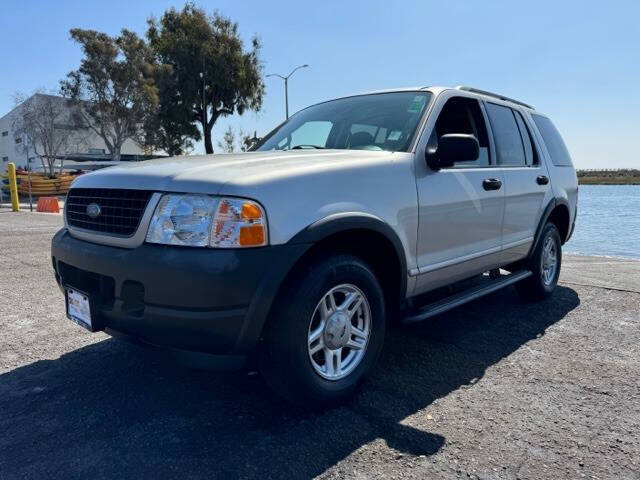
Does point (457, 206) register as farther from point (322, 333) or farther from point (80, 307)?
point (80, 307)

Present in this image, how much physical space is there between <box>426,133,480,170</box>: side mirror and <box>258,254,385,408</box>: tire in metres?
0.96

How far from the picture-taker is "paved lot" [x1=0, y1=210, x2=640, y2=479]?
226 cm

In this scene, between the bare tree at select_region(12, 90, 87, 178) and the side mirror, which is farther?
the bare tree at select_region(12, 90, 87, 178)

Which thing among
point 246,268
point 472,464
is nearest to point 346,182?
point 246,268

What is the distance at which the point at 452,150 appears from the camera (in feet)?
10.5

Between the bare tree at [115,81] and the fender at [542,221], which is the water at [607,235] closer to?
the fender at [542,221]

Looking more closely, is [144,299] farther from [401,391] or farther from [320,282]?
[401,391]

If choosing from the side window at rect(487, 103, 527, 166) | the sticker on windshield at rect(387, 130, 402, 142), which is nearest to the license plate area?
the sticker on windshield at rect(387, 130, 402, 142)

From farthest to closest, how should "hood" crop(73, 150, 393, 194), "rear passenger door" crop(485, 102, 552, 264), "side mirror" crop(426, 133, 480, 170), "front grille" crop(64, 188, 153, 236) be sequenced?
"rear passenger door" crop(485, 102, 552, 264) < "side mirror" crop(426, 133, 480, 170) < "front grille" crop(64, 188, 153, 236) < "hood" crop(73, 150, 393, 194)

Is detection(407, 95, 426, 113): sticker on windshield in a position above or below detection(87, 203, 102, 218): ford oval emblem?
above

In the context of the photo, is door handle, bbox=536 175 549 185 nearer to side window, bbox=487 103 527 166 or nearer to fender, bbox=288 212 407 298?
side window, bbox=487 103 527 166

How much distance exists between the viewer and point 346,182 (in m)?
2.76

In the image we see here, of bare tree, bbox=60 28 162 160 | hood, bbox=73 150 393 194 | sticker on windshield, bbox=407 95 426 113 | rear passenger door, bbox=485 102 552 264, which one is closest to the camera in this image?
hood, bbox=73 150 393 194

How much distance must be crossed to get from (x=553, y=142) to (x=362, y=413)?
13.6 ft
